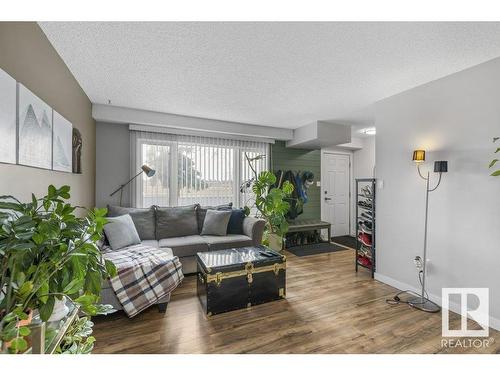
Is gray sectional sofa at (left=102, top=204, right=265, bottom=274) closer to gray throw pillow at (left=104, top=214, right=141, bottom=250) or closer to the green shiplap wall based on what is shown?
gray throw pillow at (left=104, top=214, right=141, bottom=250)

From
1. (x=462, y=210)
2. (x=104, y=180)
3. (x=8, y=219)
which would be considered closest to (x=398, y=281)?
(x=462, y=210)

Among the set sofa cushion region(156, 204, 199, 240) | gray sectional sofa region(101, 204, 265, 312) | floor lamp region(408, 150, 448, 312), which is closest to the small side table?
gray sectional sofa region(101, 204, 265, 312)

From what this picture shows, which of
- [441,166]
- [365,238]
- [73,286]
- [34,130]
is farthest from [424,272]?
[34,130]

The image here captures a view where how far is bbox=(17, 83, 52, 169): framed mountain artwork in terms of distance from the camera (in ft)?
4.65

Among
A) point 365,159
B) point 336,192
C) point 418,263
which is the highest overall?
point 365,159

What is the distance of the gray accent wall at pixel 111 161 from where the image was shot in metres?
3.62

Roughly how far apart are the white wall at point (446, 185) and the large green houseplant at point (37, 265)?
3069mm

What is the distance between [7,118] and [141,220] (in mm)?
2247

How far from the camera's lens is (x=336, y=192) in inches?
225

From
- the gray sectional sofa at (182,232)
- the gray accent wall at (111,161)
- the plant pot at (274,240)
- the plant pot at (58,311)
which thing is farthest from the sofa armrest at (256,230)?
the plant pot at (58,311)

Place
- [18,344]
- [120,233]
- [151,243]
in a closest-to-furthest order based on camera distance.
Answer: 1. [18,344]
2. [120,233]
3. [151,243]

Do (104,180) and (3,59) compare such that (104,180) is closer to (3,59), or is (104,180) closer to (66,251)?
(3,59)

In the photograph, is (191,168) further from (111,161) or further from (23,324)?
(23,324)

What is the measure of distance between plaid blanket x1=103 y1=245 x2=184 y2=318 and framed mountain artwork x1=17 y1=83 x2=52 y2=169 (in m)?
1.11
